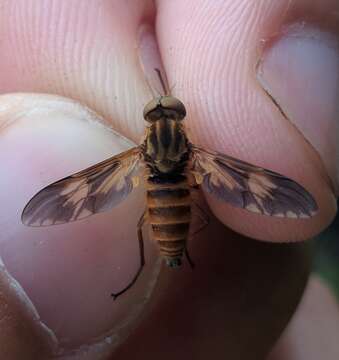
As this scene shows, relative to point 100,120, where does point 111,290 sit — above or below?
below

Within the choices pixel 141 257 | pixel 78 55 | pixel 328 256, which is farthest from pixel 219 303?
pixel 78 55

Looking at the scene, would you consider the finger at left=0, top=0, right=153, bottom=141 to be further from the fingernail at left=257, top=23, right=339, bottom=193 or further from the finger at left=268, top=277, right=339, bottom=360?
the finger at left=268, top=277, right=339, bottom=360

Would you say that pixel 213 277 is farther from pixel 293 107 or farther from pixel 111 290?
pixel 293 107

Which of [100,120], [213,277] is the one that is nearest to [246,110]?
[100,120]

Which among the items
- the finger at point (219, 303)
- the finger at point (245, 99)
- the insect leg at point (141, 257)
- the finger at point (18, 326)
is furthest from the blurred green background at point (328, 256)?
the finger at point (18, 326)

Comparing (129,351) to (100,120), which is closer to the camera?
(100,120)

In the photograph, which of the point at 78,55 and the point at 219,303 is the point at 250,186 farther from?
the point at 78,55

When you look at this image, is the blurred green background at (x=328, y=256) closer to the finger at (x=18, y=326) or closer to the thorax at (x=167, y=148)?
the thorax at (x=167, y=148)
